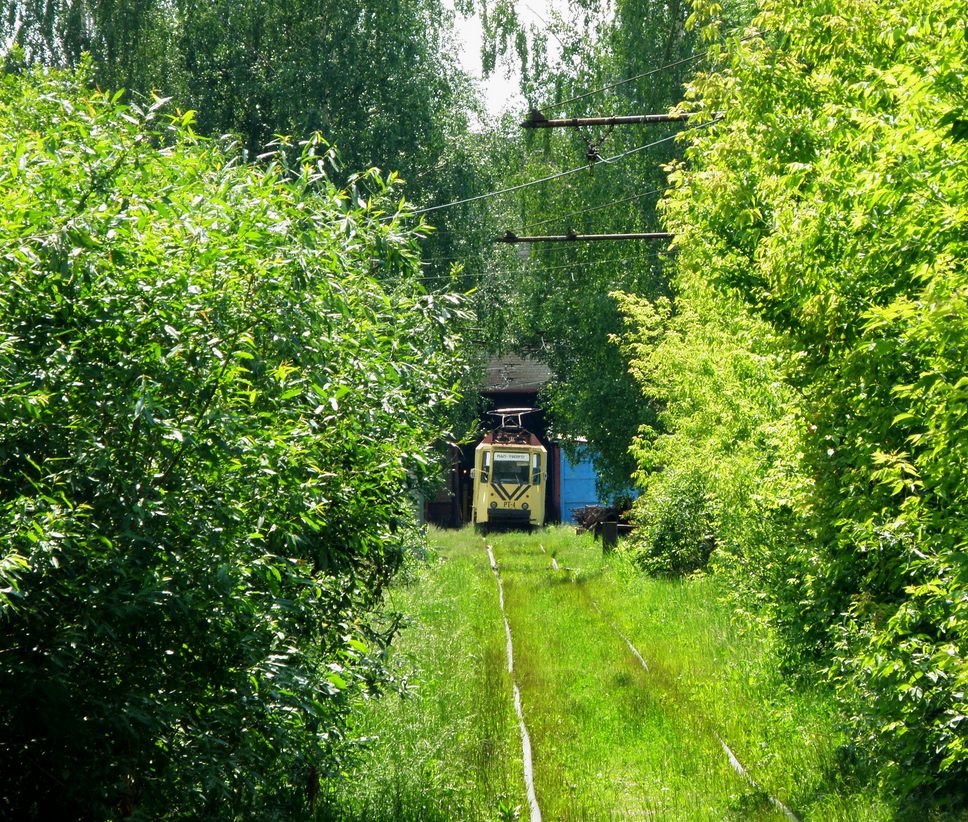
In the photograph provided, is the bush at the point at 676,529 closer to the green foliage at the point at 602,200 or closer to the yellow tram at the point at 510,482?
the green foliage at the point at 602,200

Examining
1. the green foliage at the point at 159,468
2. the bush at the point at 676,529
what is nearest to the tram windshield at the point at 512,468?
the bush at the point at 676,529

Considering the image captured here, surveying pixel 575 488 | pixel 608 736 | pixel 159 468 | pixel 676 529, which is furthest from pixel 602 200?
pixel 159 468

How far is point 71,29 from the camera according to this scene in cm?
2620

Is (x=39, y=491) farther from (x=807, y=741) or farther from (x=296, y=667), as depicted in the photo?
(x=807, y=741)

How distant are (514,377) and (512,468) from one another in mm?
13926

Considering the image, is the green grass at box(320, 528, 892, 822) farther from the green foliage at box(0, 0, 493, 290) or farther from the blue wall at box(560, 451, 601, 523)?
the blue wall at box(560, 451, 601, 523)

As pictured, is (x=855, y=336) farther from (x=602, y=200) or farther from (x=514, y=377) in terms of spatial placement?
(x=514, y=377)

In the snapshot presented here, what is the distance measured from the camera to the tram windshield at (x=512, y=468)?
36812 mm

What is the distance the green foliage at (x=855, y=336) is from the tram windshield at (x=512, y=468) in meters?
24.3

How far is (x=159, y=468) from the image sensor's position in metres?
5.48

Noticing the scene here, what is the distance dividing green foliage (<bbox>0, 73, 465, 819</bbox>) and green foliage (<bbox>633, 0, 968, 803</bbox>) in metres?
2.80

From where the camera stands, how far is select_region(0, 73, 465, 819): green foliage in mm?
5117

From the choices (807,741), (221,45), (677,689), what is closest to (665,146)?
(221,45)

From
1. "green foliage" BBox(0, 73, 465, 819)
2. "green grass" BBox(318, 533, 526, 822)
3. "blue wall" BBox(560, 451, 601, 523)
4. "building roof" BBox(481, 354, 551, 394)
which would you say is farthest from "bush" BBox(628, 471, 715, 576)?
"building roof" BBox(481, 354, 551, 394)
